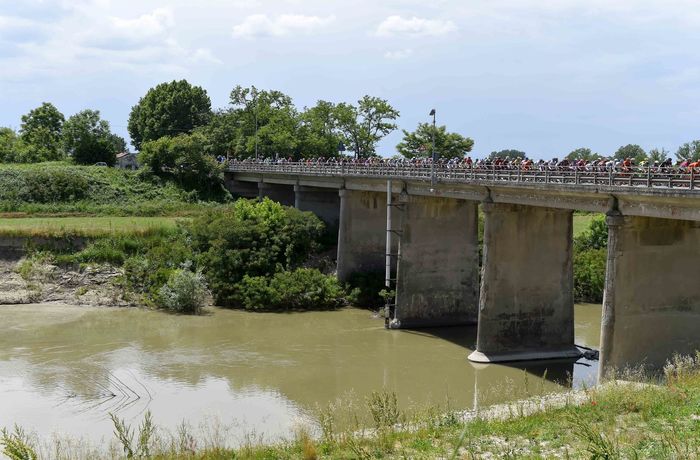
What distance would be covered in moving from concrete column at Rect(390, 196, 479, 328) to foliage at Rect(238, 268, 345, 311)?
7050mm

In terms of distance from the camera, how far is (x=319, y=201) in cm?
6412

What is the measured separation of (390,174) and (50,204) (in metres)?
37.8

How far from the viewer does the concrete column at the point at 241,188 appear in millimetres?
82000

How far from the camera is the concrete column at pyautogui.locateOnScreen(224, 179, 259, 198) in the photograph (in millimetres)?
82000

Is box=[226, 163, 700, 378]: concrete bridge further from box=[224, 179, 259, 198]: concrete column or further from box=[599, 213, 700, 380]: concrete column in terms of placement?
box=[224, 179, 259, 198]: concrete column

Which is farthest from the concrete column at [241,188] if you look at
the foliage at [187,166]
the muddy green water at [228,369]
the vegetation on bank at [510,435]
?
the vegetation on bank at [510,435]

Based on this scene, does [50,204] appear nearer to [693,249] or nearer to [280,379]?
[280,379]

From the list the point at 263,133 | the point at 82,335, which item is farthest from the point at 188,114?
the point at 82,335

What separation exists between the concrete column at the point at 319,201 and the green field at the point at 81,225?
998 cm

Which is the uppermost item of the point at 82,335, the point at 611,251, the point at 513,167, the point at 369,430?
the point at 513,167

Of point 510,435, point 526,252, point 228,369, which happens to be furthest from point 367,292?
point 510,435

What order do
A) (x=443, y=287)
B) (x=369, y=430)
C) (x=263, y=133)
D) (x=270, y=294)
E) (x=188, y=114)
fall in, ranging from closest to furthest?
(x=369, y=430)
(x=443, y=287)
(x=270, y=294)
(x=263, y=133)
(x=188, y=114)

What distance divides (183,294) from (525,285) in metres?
20.4

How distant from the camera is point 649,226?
1098 inches
